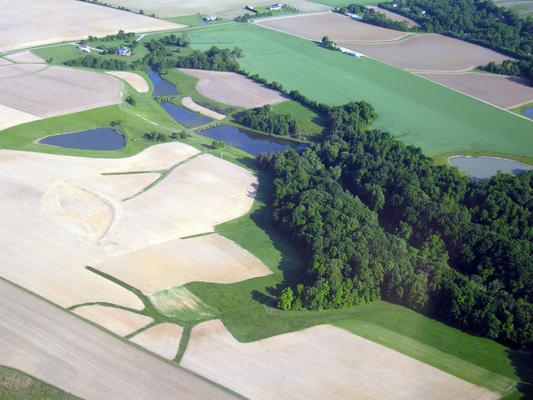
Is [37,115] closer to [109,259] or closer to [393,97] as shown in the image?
[109,259]

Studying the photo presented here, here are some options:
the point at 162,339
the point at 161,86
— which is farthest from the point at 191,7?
the point at 162,339

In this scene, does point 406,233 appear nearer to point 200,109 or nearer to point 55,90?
point 200,109

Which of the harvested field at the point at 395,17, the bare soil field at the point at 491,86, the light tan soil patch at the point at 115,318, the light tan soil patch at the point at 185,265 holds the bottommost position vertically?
the light tan soil patch at the point at 115,318

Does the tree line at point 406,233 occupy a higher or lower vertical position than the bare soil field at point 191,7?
lower

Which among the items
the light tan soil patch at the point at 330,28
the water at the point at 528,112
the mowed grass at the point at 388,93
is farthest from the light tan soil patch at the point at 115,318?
the light tan soil patch at the point at 330,28

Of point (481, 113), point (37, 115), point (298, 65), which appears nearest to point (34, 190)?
point (37, 115)

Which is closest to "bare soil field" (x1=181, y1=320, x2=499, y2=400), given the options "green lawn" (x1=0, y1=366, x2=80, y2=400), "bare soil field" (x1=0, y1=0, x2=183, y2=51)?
"green lawn" (x1=0, y1=366, x2=80, y2=400)

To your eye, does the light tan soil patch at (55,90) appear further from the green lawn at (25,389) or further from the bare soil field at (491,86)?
the bare soil field at (491,86)
